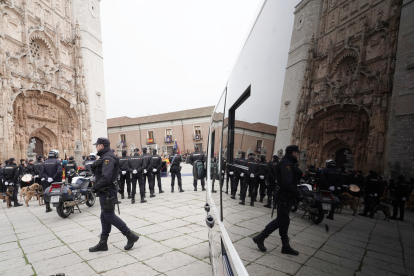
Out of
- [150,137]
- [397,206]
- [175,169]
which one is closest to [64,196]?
[175,169]

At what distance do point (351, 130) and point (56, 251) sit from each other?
4.56 metres

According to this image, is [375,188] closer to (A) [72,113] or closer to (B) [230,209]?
(B) [230,209]

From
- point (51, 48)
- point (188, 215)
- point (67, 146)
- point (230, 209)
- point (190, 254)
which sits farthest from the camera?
point (67, 146)

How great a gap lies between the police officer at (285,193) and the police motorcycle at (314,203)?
0.09 ft

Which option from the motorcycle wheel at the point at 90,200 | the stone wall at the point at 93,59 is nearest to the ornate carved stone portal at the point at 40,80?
the stone wall at the point at 93,59

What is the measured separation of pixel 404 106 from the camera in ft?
1.94

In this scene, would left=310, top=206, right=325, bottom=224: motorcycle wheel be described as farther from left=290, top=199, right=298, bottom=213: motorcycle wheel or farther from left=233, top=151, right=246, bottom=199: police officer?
left=233, top=151, right=246, bottom=199: police officer

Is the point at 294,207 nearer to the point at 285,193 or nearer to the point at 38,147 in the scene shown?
the point at 285,193

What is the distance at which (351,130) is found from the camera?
0.75m

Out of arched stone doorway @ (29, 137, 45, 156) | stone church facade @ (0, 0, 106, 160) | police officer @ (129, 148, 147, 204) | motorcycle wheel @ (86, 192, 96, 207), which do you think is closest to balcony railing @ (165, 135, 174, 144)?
stone church facade @ (0, 0, 106, 160)

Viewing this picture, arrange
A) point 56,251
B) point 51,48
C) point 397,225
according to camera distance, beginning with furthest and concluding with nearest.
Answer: point 51,48 < point 56,251 < point 397,225

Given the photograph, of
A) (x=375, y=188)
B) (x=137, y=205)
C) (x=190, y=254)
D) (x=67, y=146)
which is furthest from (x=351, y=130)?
(x=67, y=146)

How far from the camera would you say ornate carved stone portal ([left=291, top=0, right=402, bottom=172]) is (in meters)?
0.64

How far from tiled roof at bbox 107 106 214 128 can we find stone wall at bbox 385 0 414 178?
33721mm
